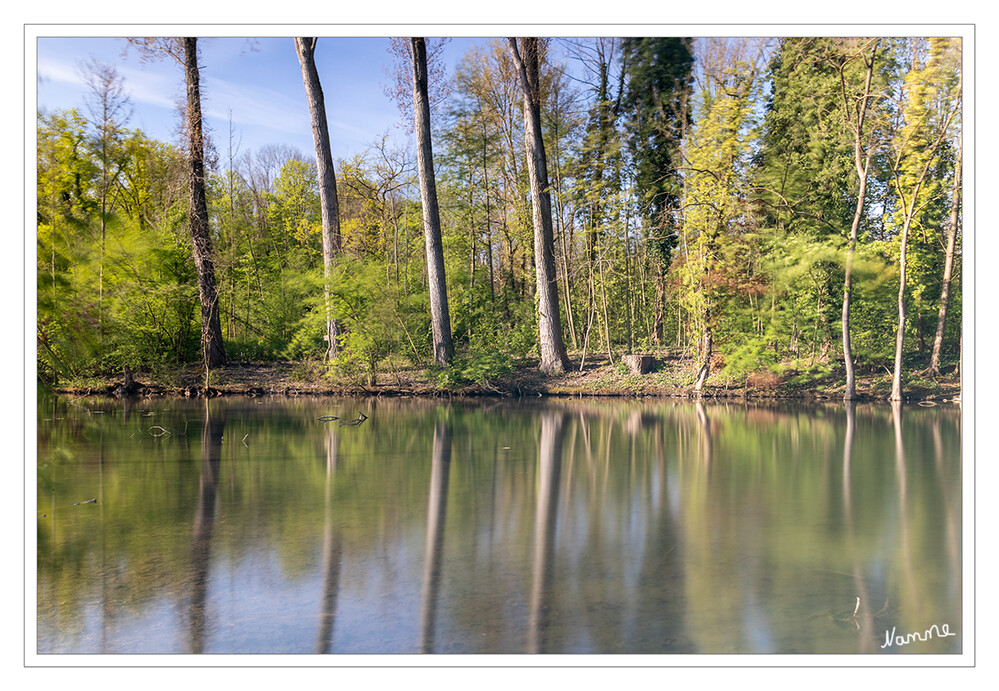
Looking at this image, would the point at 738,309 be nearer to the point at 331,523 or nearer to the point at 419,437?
the point at 419,437

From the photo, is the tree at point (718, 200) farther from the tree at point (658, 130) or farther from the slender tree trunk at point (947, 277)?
the slender tree trunk at point (947, 277)

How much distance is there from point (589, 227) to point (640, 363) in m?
3.83

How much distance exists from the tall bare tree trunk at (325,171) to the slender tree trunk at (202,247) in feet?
6.49

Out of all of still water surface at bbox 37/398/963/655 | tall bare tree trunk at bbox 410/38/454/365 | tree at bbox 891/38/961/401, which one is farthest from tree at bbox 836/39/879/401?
tall bare tree trunk at bbox 410/38/454/365

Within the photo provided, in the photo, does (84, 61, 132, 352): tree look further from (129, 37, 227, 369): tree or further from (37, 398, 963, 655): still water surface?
(37, 398, 963, 655): still water surface

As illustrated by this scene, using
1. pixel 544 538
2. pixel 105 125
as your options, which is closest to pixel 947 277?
pixel 544 538

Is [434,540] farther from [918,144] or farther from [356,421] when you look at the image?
[918,144]

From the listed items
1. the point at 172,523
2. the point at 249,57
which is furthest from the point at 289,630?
the point at 249,57

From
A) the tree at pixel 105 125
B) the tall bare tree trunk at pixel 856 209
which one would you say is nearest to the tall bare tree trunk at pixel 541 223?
the tall bare tree trunk at pixel 856 209

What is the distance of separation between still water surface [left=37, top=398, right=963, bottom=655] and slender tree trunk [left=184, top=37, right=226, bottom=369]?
5.93 m

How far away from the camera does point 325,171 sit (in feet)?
43.8

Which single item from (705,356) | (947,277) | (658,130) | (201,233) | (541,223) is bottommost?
(705,356)

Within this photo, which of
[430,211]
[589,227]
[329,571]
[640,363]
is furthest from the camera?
[589,227]

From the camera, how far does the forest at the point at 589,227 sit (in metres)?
9.98
